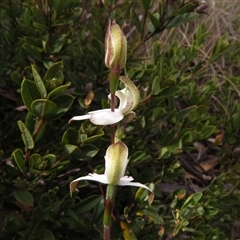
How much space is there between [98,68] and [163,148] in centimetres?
39

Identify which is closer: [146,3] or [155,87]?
[155,87]

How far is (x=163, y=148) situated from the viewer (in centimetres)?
175


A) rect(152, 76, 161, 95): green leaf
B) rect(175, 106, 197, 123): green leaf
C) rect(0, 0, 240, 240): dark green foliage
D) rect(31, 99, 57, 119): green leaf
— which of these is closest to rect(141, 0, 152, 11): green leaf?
rect(0, 0, 240, 240): dark green foliage

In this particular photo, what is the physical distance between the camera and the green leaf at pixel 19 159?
129cm

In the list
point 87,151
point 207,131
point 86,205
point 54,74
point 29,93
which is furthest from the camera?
point 207,131

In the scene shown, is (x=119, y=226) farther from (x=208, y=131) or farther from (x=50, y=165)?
(x=208, y=131)

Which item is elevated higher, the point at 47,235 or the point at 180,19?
the point at 180,19

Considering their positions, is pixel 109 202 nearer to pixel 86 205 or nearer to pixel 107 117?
pixel 107 117

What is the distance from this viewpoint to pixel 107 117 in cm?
79

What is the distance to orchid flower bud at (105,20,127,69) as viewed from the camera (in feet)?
2.46

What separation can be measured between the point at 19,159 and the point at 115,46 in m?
0.65

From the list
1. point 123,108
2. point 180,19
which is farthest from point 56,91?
point 180,19

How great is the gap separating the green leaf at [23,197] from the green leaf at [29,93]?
374 mm

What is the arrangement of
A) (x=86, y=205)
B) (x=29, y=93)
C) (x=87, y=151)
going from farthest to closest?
(x=86, y=205) < (x=87, y=151) < (x=29, y=93)
